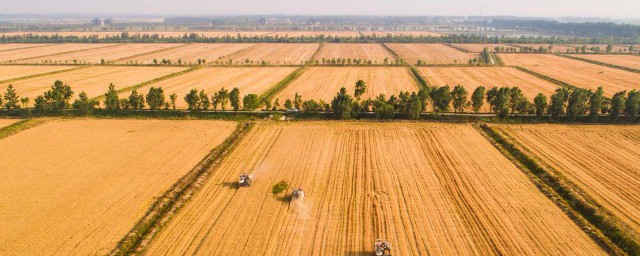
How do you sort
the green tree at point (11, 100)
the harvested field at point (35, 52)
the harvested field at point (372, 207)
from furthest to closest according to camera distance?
the harvested field at point (35, 52) → the green tree at point (11, 100) → the harvested field at point (372, 207)

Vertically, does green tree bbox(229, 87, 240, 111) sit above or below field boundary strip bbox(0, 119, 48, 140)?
above

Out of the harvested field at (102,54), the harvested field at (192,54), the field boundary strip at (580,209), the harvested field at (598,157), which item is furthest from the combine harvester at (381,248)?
the harvested field at (102,54)

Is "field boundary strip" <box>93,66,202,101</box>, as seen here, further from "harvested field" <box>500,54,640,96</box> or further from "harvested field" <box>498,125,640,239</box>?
"harvested field" <box>500,54,640,96</box>

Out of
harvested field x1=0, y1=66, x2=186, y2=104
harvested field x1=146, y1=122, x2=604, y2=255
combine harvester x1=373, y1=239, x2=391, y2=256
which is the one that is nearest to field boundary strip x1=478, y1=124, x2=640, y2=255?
harvested field x1=146, y1=122, x2=604, y2=255

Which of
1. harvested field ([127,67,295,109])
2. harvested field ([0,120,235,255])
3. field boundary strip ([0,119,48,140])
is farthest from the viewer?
harvested field ([127,67,295,109])

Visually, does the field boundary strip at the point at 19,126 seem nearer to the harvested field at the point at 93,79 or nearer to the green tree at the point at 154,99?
the green tree at the point at 154,99

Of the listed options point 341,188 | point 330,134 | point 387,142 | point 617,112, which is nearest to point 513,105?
point 617,112

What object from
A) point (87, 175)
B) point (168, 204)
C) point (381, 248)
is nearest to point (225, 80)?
point (87, 175)
